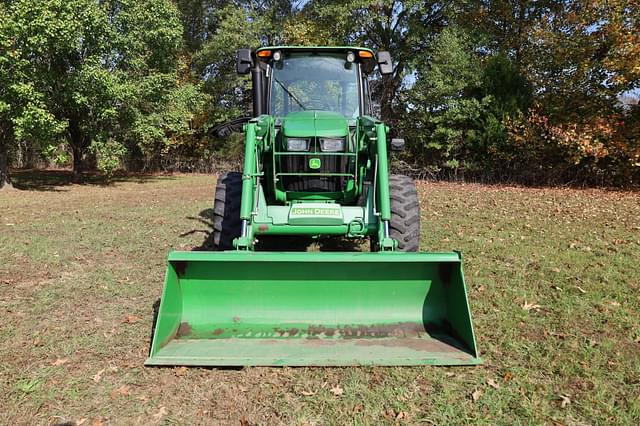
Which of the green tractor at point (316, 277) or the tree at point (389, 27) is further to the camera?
the tree at point (389, 27)

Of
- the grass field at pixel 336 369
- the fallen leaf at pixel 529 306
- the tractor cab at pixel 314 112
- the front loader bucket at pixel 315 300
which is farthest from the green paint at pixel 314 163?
the fallen leaf at pixel 529 306

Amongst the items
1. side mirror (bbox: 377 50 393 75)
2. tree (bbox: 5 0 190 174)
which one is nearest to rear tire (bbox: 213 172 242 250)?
side mirror (bbox: 377 50 393 75)

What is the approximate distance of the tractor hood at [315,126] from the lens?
197 inches

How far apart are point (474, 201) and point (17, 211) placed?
1111 cm

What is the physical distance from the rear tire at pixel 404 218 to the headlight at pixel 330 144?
0.82 metres

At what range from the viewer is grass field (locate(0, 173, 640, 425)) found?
2990 millimetres

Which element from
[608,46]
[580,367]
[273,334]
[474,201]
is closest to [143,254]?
[273,334]

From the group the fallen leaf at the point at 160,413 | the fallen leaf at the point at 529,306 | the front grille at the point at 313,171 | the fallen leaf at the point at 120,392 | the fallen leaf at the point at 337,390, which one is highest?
the front grille at the point at 313,171

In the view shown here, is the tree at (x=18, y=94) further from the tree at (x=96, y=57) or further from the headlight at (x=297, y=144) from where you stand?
the headlight at (x=297, y=144)

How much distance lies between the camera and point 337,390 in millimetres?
3197

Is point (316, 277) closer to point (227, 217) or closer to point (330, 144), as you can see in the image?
point (330, 144)

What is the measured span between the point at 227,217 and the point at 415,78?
19.1 metres

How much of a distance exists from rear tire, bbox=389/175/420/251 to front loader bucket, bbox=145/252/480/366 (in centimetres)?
111

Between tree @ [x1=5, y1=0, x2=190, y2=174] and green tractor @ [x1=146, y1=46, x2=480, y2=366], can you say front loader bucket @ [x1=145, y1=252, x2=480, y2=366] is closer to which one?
green tractor @ [x1=146, y1=46, x2=480, y2=366]
